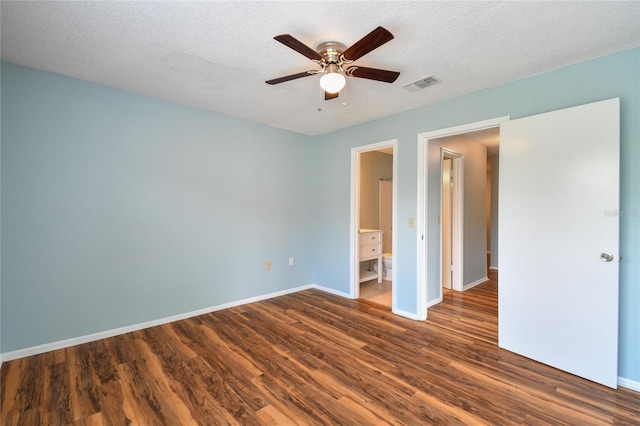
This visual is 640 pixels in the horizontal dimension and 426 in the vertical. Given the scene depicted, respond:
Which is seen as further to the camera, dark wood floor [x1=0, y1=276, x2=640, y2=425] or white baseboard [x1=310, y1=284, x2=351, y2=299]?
white baseboard [x1=310, y1=284, x2=351, y2=299]

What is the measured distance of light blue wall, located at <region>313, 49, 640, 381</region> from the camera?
2.03 m

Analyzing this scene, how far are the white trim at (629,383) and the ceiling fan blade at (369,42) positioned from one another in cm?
292

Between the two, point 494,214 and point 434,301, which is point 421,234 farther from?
point 494,214

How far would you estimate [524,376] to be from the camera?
217cm

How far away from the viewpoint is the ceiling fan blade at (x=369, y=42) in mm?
1550

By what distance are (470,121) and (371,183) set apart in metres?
2.80

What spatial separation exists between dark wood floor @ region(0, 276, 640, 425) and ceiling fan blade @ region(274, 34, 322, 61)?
2.25m

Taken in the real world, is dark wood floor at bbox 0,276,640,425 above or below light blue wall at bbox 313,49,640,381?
below

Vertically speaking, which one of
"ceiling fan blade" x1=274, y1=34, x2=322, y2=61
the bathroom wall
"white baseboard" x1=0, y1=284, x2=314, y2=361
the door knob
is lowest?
"white baseboard" x1=0, y1=284, x2=314, y2=361

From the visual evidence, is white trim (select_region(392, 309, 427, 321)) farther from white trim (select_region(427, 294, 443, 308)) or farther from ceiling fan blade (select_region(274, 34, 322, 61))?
ceiling fan blade (select_region(274, 34, 322, 61))

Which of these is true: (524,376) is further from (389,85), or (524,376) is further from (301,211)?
(301,211)

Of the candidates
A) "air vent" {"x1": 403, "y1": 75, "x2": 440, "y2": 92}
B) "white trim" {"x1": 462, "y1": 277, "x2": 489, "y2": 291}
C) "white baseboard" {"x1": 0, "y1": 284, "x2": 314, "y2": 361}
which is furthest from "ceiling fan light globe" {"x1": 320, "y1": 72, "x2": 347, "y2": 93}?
"white trim" {"x1": 462, "y1": 277, "x2": 489, "y2": 291}

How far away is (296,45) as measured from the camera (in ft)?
5.43

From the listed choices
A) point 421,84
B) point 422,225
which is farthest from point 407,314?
point 421,84
